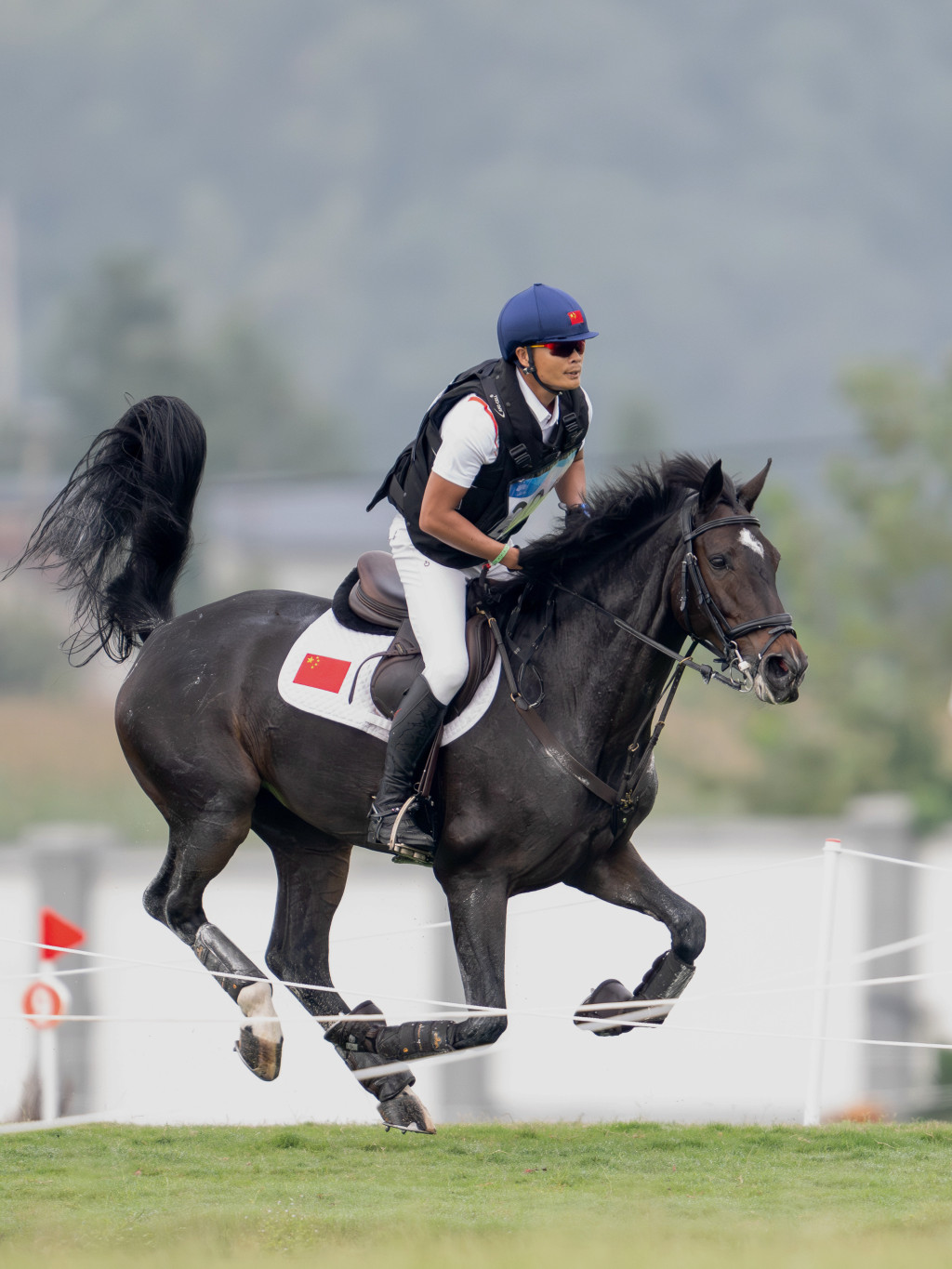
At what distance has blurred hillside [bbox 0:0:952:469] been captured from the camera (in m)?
90.8

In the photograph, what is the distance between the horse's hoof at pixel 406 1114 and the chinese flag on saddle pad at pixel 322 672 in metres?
1.57

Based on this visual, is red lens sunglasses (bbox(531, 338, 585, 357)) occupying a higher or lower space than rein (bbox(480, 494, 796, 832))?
higher

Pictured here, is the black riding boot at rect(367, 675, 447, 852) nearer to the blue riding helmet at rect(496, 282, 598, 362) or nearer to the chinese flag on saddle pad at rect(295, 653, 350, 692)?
the chinese flag on saddle pad at rect(295, 653, 350, 692)

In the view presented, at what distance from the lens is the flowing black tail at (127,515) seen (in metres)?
6.28

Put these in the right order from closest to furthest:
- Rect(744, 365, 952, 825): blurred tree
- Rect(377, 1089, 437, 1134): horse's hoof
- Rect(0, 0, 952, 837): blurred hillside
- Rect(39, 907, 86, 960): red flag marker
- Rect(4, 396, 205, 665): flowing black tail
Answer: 1. Rect(377, 1089, 437, 1134): horse's hoof
2. Rect(4, 396, 205, 665): flowing black tail
3. Rect(39, 907, 86, 960): red flag marker
4. Rect(744, 365, 952, 825): blurred tree
5. Rect(0, 0, 952, 837): blurred hillside

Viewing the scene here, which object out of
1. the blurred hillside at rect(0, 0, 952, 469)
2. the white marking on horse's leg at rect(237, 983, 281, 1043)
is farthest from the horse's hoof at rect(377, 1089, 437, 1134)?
the blurred hillside at rect(0, 0, 952, 469)

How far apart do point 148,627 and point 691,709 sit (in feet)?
75.4

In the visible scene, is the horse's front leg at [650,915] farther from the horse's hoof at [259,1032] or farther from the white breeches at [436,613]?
the horse's hoof at [259,1032]

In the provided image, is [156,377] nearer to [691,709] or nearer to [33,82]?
[691,709]

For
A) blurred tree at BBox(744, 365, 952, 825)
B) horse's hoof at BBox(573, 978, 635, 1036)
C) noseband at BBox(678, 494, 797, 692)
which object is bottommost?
horse's hoof at BBox(573, 978, 635, 1036)

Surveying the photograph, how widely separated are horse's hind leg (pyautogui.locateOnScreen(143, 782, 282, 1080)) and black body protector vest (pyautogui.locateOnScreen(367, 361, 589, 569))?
123 cm

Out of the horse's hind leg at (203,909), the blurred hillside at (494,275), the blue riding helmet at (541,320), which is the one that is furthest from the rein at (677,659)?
the blurred hillside at (494,275)

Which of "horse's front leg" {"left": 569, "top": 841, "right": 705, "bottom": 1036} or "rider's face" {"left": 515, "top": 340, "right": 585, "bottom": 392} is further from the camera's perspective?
"horse's front leg" {"left": 569, "top": 841, "right": 705, "bottom": 1036}

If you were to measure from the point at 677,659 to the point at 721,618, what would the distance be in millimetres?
260
